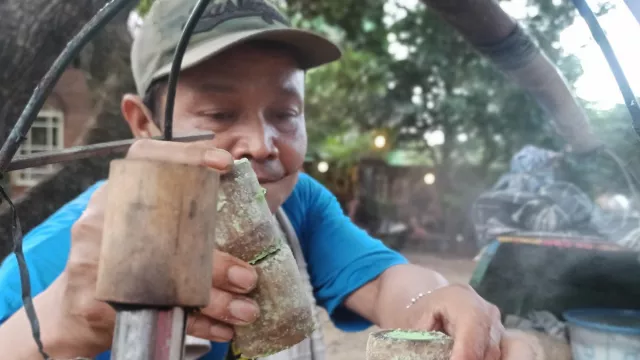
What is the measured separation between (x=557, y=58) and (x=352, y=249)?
0.83 m

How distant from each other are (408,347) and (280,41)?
86cm

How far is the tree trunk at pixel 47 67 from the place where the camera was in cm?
166

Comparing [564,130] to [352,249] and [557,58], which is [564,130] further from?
[352,249]

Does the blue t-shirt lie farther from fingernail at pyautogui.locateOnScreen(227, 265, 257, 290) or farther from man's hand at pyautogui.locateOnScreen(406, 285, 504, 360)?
fingernail at pyautogui.locateOnScreen(227, 265, 257, 290)

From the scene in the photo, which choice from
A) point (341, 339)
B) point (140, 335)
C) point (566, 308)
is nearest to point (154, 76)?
point (140, 335)

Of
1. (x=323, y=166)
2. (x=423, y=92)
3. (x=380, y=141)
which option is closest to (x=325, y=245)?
(x=423, y=92)

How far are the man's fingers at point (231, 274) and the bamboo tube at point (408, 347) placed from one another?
0.51 feet

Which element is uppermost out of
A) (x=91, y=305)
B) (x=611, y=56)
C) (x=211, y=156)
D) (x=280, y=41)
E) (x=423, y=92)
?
(x=423, y=92)

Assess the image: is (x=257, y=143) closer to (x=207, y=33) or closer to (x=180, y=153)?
(x=207, y=33)

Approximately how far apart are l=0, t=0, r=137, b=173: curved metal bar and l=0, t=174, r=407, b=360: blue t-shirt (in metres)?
0.80

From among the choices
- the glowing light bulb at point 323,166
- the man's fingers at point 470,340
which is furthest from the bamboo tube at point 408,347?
the glowing light bulb at point 323,166

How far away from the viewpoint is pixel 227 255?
1.90ft

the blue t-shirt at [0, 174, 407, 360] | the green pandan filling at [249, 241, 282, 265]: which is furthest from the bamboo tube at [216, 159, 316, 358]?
the blue t-shirt at [0, 174, 407, 360]

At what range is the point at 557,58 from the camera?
5.15 ft
